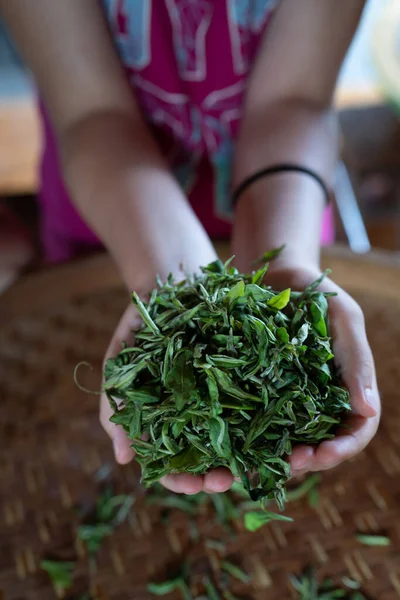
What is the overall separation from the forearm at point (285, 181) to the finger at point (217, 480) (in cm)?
34

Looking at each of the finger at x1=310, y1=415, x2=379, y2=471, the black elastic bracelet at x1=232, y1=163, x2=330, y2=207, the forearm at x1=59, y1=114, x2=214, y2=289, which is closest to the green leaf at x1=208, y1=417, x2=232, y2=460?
the finger at x1=310, y1=415, x2=379, y2=471

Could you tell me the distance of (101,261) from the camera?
53.6 inches

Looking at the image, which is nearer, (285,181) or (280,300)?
(280,300)

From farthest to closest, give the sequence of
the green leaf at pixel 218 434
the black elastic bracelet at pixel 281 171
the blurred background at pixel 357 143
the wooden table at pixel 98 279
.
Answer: the blurred background at pixel 357 143 → the wooden table at pixel 98 279 → the black elastic bracelet at pixel 281 171 → the green leaf at pixel 218 434

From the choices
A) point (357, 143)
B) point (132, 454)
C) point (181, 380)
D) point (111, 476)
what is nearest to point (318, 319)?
point (181, 380)

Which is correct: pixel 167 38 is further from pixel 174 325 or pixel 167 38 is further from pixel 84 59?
pixel 174 325

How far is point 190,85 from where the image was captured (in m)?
1.23

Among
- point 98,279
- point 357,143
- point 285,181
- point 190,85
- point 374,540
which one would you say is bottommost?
point 357,143

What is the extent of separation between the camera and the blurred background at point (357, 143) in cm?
204

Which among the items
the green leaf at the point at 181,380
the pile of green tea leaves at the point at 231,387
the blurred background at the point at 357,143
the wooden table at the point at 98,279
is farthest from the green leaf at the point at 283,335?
the blurred background at the point at 357,143

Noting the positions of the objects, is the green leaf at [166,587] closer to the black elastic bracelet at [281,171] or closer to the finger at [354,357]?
the finger at [354,357]

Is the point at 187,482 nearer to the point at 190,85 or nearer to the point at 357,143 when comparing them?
the point at 190,85

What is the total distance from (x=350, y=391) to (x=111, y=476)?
0.51m

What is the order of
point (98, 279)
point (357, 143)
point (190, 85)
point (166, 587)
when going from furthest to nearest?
point (357, 143)
point (98, 279)
point (190, 85)
point (166, 587)
